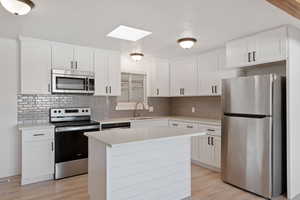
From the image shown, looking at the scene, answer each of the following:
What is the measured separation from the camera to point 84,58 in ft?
12.6

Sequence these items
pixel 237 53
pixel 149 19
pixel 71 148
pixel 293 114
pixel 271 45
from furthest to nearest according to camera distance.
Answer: pixel 71 148 < pixel 237 53 < pixel 271 45 < pixel 293 114 < pixel 149 19

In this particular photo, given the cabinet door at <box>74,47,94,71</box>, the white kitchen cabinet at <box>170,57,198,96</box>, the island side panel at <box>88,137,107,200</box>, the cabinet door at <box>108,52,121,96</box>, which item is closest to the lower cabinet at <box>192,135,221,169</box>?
the white kitchen cabinet at <box>170,57,198,96</box>

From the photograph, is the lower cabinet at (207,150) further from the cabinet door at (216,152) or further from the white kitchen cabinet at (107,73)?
the white kitchen cabinet at (107,73)

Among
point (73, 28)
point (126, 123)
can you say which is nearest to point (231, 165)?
point (126, 123)

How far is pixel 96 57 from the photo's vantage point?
399 centimetres

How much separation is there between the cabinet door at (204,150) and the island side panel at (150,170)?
4.13 feet

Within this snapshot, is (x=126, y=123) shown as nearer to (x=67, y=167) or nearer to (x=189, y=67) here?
(x=67, y=167)

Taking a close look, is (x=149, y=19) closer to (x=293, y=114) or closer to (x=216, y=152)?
(x=293, y=114)

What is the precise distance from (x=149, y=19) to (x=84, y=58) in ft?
6.10

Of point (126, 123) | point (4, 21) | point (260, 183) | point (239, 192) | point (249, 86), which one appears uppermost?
point (4, 21)

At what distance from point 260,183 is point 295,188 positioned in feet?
1.67

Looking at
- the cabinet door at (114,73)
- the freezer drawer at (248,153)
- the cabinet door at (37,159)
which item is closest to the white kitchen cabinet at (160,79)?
the cabinet door at (114,73)

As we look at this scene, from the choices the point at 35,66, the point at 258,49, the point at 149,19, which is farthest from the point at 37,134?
the point at 258,49

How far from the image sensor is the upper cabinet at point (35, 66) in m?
3.30
